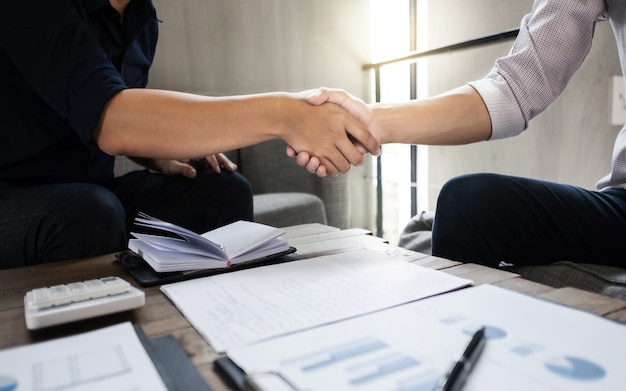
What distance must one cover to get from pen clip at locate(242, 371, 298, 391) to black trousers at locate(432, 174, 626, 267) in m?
0.67

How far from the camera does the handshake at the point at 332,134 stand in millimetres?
932

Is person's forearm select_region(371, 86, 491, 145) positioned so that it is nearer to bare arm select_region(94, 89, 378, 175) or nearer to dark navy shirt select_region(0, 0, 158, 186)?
bare arm select_region(94, 89, 378, 175)

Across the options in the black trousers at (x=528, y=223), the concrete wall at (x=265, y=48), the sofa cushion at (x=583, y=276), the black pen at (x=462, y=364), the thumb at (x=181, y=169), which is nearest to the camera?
the black pen at (x=462, y=364)

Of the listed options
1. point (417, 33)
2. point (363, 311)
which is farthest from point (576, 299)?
point (417, 33)

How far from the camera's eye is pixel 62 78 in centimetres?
85

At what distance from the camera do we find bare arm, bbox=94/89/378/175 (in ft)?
2.76

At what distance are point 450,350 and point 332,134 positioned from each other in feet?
1.99

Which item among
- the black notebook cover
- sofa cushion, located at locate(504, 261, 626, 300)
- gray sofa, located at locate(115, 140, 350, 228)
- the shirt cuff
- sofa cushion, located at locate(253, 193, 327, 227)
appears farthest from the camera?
gray sofa, located at locate(115, 140, 350, 228)

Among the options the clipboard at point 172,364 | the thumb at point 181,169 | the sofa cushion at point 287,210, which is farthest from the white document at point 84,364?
the sofa cushion at point 287,210

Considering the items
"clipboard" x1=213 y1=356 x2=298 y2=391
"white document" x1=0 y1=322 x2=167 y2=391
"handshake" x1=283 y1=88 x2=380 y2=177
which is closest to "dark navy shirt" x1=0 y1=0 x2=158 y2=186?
"handshake" x1=283 y1=88 x2=380 y2=177

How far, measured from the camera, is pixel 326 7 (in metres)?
2.86

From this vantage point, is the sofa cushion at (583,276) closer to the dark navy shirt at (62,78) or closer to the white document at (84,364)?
the white document at (84,364)

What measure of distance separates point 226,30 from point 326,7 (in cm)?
64

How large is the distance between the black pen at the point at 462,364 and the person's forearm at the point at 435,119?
2.20 feet
